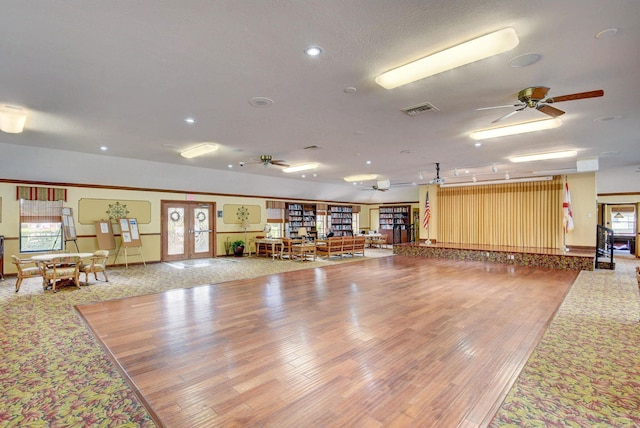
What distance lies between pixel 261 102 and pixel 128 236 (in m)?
7.16

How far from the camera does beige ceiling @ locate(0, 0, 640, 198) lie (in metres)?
2.38

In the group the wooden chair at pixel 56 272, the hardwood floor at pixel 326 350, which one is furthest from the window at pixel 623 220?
the wooden chair at pixel 56 272

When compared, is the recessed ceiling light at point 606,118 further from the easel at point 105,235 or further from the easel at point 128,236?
the easel at point 105,235

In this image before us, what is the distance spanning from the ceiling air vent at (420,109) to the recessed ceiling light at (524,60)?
3.94ft

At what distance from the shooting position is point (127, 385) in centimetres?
261

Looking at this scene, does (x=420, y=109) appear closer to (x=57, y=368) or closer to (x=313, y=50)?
(x=313, y=50)

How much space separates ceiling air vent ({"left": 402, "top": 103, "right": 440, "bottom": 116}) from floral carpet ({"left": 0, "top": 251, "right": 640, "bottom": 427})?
10.4ft

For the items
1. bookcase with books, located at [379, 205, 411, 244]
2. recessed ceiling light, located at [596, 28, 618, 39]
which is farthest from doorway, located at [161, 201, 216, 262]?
recessed ceiling light, located at [596, 28, 618, 39]

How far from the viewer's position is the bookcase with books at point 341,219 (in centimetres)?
1617

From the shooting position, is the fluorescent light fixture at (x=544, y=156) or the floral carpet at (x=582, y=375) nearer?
the floral carpet at (x=582, y=375)

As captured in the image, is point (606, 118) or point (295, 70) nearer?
point (295, 70)

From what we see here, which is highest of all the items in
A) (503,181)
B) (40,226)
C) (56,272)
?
(503,181)

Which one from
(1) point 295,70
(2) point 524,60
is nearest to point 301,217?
(1) point 295,70

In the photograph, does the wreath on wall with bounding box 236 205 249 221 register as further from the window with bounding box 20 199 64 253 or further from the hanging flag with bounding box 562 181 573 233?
the hanging flag with bounding box 562 181 573 233
